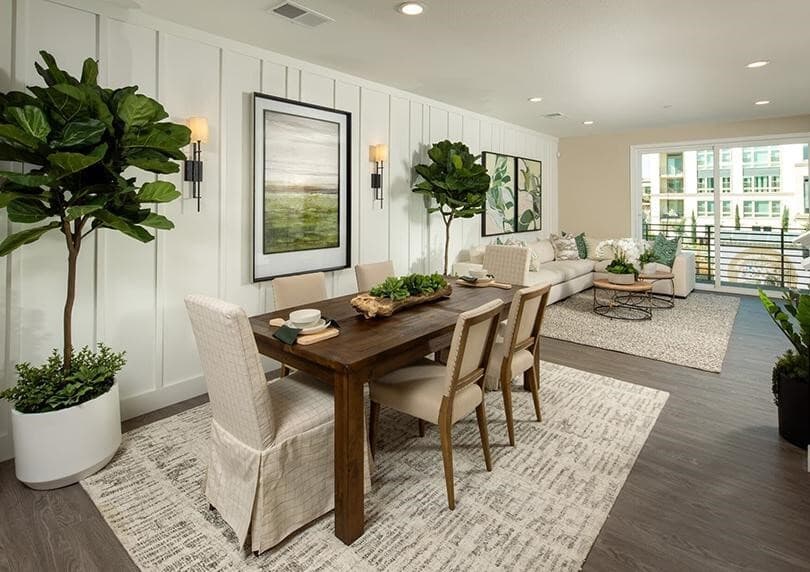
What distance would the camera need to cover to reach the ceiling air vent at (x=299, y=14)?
9.18 ft

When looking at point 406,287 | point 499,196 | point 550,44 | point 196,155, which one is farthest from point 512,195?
point 196,155

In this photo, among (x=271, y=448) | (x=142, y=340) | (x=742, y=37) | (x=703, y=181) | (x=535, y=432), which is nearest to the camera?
(x=271, y=448)

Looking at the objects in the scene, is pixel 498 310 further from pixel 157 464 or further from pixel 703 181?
pixel 703 181

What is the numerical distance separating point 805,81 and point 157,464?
6476 mm

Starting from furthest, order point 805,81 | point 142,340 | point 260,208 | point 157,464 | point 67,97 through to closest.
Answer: point 805,81 < point 260,208 < point 142,340 < point 157,464 < point 67,97

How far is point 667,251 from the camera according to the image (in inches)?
263

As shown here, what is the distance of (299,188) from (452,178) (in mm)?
1736

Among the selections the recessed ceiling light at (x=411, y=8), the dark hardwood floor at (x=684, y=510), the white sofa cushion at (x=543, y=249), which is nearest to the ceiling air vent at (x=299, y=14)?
the recessed ceiling light at (x=411, y=8)

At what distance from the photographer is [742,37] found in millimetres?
3352

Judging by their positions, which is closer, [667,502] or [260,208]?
[667,502]

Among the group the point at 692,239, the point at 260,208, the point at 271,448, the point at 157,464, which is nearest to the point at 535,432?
the point at 271,448

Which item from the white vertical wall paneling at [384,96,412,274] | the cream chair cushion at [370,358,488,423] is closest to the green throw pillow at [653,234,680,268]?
the white vertical wall paneling at [384,96,412,274]

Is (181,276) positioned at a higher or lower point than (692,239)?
lower

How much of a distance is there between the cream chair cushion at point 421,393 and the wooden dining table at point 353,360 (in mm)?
187
